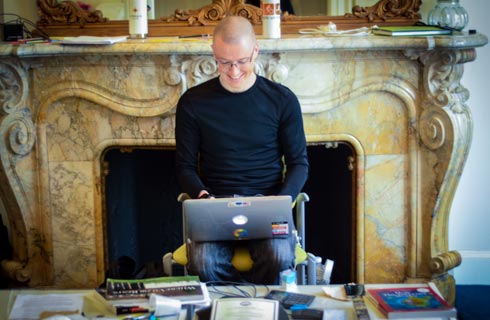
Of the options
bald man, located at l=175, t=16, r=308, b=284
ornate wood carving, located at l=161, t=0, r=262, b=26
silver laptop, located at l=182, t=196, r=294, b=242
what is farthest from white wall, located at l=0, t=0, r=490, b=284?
silver laptop, located at l=182, t=196, r=294, b=242

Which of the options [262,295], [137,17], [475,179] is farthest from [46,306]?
[475,179]

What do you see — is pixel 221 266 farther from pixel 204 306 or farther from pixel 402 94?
pixel 402 94

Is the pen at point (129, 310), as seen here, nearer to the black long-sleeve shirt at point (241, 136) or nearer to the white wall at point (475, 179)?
the black long-sleeve shirt at point (241, 136)

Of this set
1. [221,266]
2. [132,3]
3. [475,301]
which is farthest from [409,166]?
[132,3]

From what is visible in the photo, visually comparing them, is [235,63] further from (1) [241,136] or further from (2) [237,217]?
(2) [237,217]

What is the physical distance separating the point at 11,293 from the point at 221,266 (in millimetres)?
671

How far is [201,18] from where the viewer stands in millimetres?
3254

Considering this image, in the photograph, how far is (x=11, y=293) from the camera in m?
2.28

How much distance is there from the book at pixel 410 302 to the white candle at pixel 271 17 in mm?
1190

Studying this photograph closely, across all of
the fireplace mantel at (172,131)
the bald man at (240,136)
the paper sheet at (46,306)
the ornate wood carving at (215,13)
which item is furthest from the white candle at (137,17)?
the paper sheet at (46,306)

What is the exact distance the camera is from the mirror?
3.24m

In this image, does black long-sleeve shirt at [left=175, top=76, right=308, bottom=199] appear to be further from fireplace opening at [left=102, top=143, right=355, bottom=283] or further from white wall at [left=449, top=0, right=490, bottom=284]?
white wall at [left=449, top=0, right=490, bottom=284]

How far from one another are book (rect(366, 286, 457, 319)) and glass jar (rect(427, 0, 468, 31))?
1368 mm

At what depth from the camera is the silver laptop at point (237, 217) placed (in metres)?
2.33
